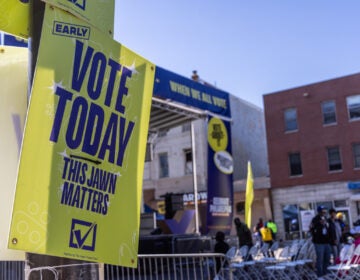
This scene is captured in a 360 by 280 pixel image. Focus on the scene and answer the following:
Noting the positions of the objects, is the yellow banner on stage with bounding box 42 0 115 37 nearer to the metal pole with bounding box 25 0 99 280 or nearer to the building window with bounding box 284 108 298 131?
the metal pole with bounding box 25 0 99 280

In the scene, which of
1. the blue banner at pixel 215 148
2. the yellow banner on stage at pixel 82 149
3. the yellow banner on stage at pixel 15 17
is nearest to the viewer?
the yellow banner on stage at pixel 82 149

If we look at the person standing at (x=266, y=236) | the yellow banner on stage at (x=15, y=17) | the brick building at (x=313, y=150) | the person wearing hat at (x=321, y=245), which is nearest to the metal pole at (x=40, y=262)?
the yellow banner on stage at (x=15, y=17)

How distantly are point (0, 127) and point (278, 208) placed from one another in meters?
29.2

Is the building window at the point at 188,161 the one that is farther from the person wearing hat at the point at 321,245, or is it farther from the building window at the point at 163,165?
the person wearing hat at the point at 321,245

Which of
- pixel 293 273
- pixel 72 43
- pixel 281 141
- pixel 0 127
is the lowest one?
pixel 293 273

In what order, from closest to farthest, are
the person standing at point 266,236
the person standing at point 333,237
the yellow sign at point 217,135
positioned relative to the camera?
the person standing at point 333,237 < the yellow sign at point 217,135 < the person standing at point 266,236

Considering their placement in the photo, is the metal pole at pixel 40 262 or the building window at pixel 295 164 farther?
the building window at pixel 295 164

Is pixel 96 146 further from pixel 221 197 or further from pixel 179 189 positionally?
pixel 179 189

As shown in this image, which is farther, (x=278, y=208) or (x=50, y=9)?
(x=278, y=208)

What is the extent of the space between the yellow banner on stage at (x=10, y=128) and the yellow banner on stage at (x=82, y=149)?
0.39 m

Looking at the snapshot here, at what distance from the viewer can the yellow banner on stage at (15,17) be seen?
2.14 metres

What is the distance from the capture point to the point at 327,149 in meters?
29.2

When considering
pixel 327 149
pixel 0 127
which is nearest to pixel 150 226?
pixel 0 127

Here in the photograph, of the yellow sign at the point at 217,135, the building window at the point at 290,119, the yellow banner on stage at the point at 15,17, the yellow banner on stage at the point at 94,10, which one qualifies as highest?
the building window at the point at 290,119
